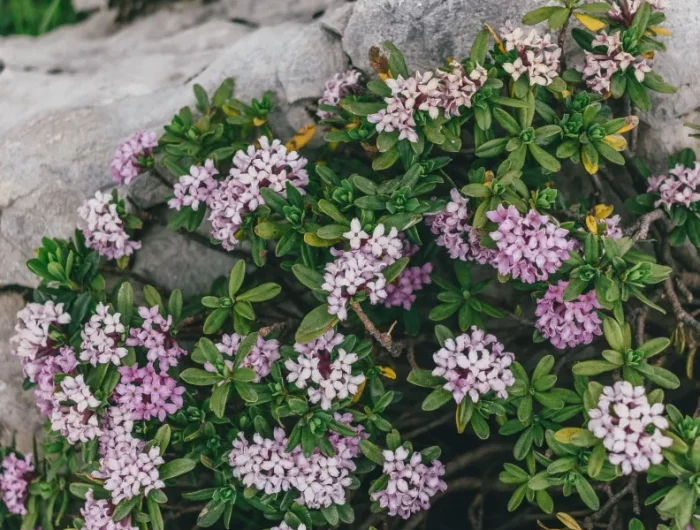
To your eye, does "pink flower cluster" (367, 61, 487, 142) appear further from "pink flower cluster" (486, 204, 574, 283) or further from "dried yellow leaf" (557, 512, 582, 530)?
"dried yellow leaf" (557, 512, 582, 530)

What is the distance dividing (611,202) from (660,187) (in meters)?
0.24

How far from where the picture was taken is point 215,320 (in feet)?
6.61

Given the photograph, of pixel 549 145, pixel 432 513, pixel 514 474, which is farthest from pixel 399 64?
pixel 432 513

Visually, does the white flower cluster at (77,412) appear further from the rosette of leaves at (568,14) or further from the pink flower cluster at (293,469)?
the rosette of leaves at (568,14)

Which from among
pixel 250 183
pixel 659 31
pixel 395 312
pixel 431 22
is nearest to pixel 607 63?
pixel 659 31

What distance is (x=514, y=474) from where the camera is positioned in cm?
196

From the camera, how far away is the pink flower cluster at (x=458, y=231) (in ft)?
6.51

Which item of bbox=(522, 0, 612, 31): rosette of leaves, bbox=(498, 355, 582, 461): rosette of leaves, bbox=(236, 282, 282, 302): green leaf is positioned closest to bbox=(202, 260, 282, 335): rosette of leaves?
bbox=(236, 282, 282, 302): green leaf

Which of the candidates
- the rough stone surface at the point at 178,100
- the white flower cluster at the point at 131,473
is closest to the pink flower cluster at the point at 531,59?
the rough stone surface at the point at 178,100

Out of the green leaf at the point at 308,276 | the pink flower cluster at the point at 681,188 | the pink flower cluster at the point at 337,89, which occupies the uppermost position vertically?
the pink flower cluster at the point at 337,89

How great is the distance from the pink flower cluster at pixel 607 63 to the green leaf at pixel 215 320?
4.04 feet

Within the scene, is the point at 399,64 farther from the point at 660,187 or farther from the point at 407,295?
the point at 660,187

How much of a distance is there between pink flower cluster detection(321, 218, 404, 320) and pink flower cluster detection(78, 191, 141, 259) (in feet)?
2.46

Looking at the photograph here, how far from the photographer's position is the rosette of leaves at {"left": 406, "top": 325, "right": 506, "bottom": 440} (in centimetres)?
190
